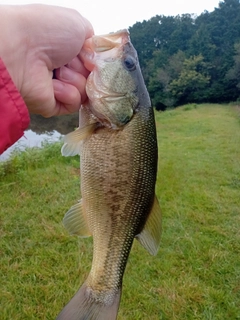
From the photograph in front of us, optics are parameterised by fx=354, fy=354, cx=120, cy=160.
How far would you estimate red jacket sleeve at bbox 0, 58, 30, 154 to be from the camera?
1.29 metres

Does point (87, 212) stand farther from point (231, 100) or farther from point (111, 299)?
point (231, 100)

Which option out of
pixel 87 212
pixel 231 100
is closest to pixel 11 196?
pixel 87 212

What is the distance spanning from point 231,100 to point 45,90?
128ft

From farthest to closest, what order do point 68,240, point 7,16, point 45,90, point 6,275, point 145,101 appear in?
point 68,240 < point 6,275 < point 145,101 < point 45,90 < point 7,16

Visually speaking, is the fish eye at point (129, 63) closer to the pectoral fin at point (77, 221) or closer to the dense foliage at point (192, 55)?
the pectoral fin at point (77, 221)

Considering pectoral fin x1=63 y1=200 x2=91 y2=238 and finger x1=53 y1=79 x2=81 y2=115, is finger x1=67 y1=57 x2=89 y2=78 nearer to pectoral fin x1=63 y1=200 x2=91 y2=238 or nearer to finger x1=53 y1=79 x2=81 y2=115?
finger x1=53 y1=79 x2=81 y2=115

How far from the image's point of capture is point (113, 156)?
1702mm

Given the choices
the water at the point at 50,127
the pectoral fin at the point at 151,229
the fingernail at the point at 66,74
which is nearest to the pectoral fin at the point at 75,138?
the fingernail at the point at 66,74

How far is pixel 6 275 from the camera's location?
3.77 meters

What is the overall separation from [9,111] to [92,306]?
42.2 inches

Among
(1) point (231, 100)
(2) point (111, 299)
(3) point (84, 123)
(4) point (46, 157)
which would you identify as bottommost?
(1) point (231, 100)

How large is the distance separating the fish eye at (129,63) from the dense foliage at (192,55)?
121 ft

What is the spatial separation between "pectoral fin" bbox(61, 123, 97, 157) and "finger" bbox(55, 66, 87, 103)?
0.19 metres

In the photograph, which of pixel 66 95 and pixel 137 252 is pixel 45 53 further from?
pixel 137 252
